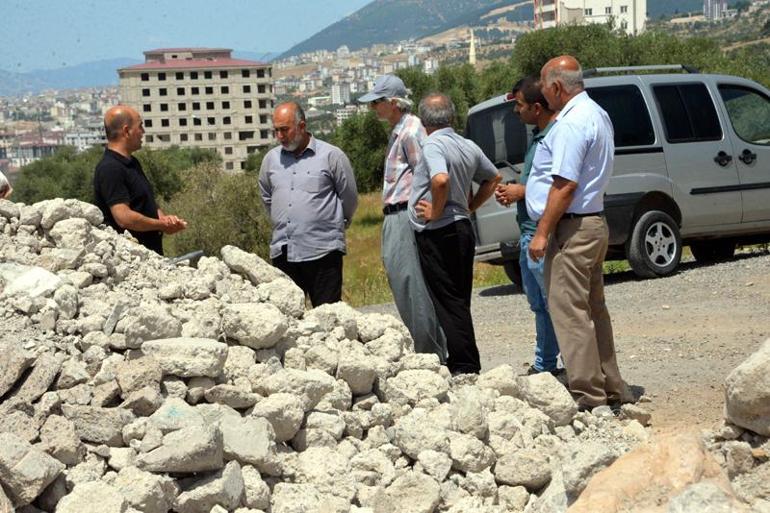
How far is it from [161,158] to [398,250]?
222ft

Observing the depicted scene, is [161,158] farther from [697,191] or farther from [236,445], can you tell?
[236,445]

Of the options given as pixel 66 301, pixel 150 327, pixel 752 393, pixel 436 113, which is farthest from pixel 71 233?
pixel 752 393

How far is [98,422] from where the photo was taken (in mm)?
5266

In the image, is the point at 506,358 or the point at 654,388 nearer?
the point at 654,388

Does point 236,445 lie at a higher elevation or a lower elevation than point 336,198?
lower

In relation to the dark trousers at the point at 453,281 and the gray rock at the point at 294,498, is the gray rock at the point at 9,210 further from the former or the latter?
the gray rock at the point at 294,498

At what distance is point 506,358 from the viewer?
9.09 m

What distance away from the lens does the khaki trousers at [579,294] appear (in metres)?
6.41

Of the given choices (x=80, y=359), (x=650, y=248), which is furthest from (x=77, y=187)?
(x=80, y=359)

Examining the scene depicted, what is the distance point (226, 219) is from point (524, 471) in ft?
101

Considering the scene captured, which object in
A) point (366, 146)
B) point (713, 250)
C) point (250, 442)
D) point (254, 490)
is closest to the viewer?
point (254, 490)

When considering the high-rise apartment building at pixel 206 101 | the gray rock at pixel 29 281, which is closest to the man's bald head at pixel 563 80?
the gray rock at pixel 29 281

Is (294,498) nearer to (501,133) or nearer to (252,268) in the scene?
(252,268)

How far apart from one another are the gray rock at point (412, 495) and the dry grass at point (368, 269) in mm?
8555
